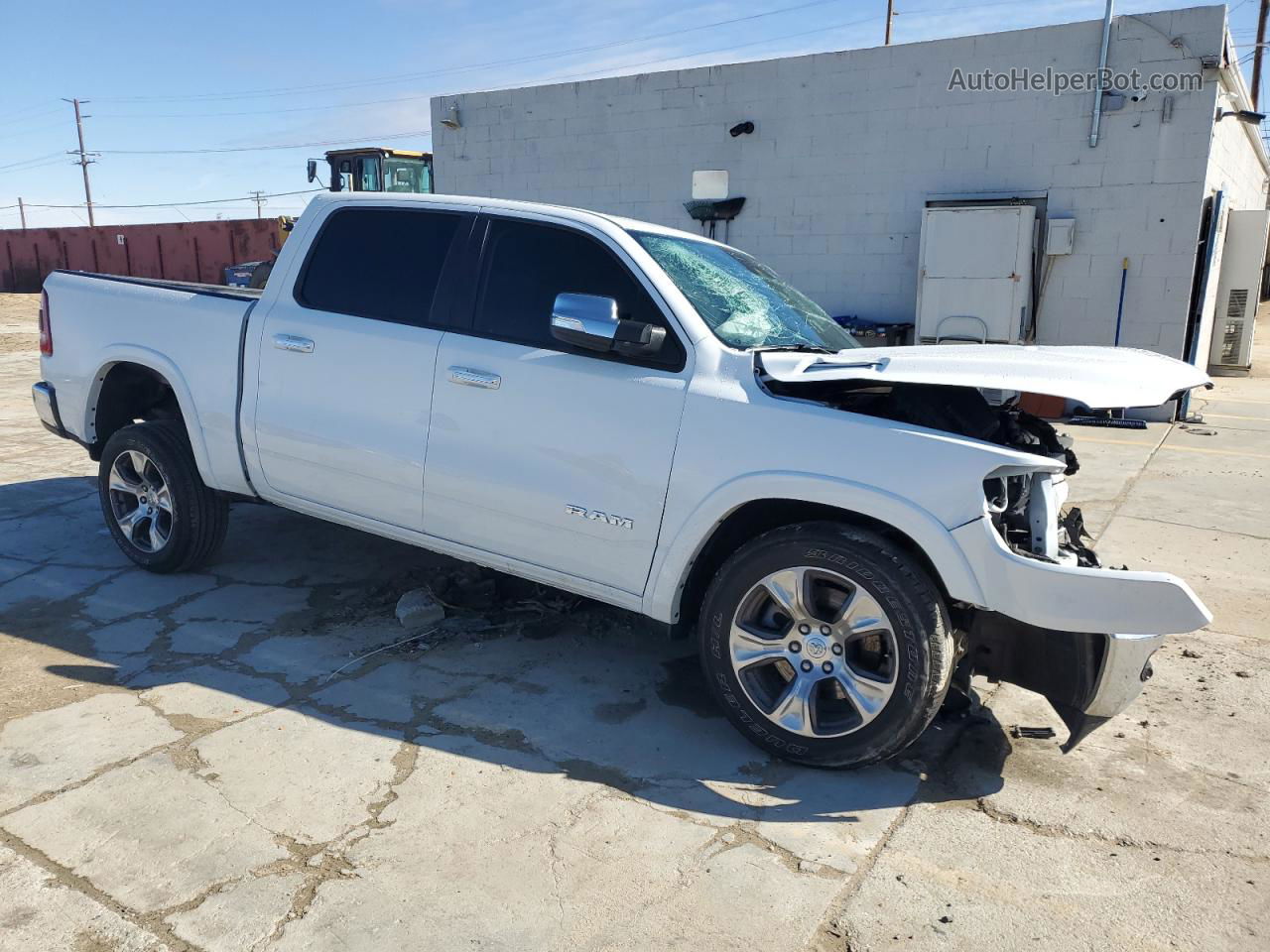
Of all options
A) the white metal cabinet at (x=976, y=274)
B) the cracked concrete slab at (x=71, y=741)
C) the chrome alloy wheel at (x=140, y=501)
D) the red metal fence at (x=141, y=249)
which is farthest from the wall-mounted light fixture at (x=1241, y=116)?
the red metal fence at (x=141, y=249)

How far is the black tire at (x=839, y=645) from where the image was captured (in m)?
3.04

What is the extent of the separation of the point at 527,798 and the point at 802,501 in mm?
1391

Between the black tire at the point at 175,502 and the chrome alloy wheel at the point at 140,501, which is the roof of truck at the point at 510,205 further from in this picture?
the chrome alloy wheel at the point at 140,501

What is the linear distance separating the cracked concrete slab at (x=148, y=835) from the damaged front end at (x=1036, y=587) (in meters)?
2.29

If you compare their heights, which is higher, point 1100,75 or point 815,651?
point 1100,75

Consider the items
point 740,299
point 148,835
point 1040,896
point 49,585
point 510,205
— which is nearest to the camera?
point 1040,896

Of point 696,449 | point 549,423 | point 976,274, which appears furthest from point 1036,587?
point 976,274

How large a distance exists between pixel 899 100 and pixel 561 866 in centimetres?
1214

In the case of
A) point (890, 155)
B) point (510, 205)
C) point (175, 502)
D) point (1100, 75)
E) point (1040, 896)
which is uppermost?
point (1100, 75)

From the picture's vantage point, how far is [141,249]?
34.2 meters

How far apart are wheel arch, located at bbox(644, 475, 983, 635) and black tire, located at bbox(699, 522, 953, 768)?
10 centimetres

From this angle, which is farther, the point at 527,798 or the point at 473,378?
the point at 473,378

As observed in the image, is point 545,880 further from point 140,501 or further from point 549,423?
point 140,501

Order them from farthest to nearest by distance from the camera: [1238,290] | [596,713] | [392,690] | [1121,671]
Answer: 1. [1238,290]
2. [392,690]
3. [596,713]
4. [1121,671]
